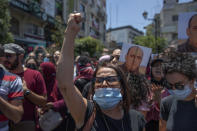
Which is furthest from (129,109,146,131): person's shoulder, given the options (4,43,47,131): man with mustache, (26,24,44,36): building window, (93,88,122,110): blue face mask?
(26,24,44,36): building window

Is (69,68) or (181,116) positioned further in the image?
(181,116)

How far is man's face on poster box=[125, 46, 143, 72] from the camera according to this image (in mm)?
2633

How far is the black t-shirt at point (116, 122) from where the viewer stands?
1.41m

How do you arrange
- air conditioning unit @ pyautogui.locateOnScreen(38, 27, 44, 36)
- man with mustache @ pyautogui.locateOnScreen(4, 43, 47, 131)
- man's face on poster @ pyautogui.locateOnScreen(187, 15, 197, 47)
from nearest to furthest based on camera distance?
1. man's face on poster @ pyautogui.locateOnScreen(187, 15, 197, 47)
2. man with mustache @ pyautogui.locateOnScreen(4, 43, 47, 131)
3. air conditioning unit @ pyautogui.locateOnScreen(38, 27, 44, 36)

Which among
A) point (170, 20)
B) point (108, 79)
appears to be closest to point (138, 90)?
point (108, 79)

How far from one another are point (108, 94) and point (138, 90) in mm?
821

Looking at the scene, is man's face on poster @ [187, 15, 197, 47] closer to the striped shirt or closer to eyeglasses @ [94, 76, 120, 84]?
eyeglasses @ [94, 76, 120, 84]

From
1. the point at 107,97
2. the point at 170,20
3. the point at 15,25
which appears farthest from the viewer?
the point at 170,20

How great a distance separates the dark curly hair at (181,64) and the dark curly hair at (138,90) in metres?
0.47

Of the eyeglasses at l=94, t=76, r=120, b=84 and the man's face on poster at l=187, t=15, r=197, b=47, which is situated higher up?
the man's face on poster at l=187, t=15, r=197, b=47

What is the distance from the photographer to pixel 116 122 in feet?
4.92

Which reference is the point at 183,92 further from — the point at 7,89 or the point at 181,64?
the point at 7,89

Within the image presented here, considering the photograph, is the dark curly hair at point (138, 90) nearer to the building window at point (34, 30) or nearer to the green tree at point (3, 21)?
the green tree at point (3, 21)

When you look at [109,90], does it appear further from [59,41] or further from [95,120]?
[59,41]
